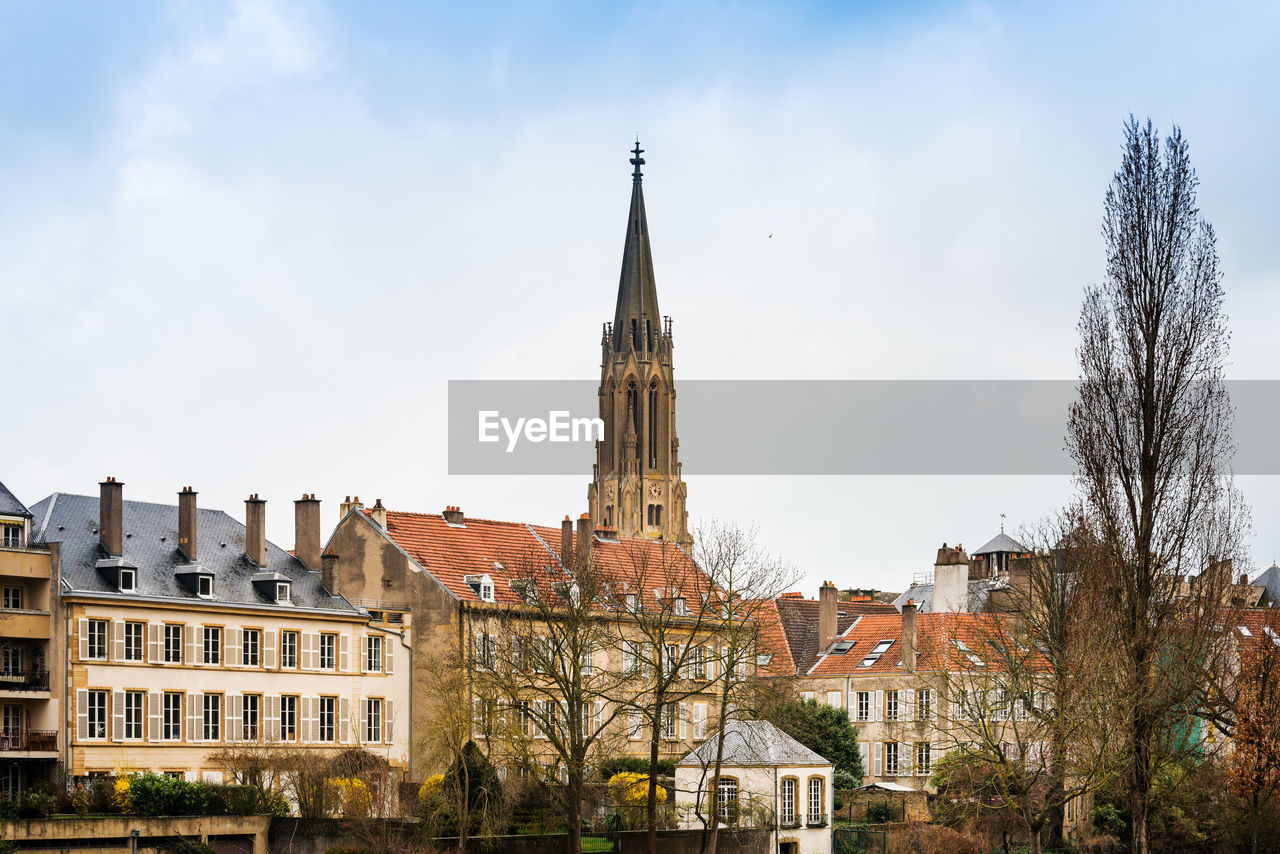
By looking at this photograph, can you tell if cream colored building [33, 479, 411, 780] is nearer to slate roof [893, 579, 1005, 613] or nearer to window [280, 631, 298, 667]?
window [280, 631, 298, 667]

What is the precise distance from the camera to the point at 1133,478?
4900cm

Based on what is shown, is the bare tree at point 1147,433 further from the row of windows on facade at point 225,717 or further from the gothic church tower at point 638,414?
the gothic church tower at point 638,414

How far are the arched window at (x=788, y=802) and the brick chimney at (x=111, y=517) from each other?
77.9ft

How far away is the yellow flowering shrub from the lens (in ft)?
198

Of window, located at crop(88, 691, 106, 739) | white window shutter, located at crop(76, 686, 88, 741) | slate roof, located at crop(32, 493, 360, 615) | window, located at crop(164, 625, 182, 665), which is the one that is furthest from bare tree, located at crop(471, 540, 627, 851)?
white window shutter, located at crop(76, 686, 88, 741)

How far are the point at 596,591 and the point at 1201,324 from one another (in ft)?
73.0

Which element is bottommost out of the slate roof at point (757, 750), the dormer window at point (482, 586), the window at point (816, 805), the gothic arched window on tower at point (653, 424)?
the window at point (816, 805)

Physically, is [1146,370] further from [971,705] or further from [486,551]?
[486,551]

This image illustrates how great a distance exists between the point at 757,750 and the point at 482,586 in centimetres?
1303

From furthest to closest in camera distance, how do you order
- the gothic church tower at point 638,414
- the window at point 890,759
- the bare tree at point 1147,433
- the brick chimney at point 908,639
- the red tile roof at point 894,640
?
the gothic church tower at point 638,414, the brick chimney at point 908,639, the window at point 890,759, the red tile roof at point 894,640, the bare tree at point 1147,433

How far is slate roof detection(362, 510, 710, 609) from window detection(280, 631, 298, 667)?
245 inches

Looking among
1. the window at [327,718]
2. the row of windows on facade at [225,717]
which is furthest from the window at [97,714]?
the window at [327,718]

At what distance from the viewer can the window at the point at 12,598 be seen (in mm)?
55250

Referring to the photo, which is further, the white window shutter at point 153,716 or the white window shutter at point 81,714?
the white window shutter at point 153,716
